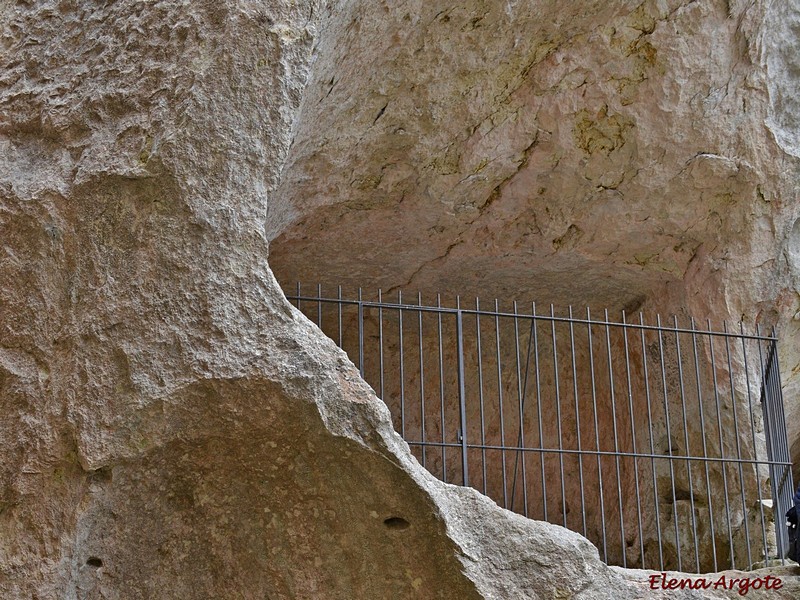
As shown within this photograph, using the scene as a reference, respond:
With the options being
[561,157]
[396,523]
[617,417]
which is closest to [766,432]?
[617,417]

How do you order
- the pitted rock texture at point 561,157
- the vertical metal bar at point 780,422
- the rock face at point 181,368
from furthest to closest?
the vertical metal bar at point 780,422 → the pitted rock texture at point 561,157 → the rock face at point 181,368

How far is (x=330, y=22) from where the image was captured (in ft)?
12.6

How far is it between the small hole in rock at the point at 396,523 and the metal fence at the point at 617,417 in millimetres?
809

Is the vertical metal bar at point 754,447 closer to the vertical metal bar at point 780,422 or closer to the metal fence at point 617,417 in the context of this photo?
the metal fence at point 617,417

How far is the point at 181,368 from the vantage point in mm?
3201

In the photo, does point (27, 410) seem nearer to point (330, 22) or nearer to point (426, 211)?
point (330, 22)

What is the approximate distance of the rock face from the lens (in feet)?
10.5

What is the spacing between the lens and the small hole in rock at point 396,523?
3393mm

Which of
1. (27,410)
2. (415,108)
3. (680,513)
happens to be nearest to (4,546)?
(27,410)

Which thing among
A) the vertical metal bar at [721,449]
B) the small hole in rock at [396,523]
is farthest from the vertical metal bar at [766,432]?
the small hole in rock at [396,523]

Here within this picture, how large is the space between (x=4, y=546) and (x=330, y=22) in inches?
87.2

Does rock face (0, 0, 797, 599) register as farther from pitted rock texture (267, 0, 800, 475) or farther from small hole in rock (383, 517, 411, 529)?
pitted rock texture (267, 0, 800, 475)

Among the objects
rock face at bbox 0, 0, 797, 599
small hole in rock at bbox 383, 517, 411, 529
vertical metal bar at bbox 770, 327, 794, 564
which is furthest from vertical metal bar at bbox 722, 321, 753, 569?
small hole in rock at bbox 383, 517, 411, 529

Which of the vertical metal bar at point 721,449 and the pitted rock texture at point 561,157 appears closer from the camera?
the pitted rock texture at point 561,157
